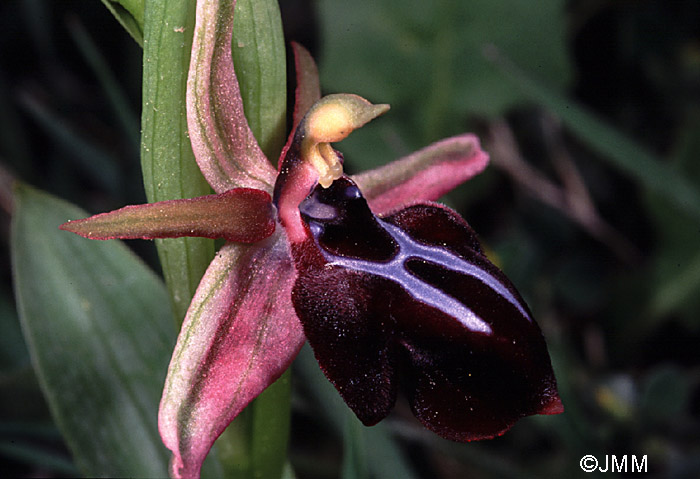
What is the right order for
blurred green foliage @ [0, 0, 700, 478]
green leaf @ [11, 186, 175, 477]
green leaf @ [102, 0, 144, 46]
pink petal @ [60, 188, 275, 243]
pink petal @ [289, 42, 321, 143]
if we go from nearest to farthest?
1. pink petal @ [60, 188, 275, 243]
2. green leaf @ [102, 0, 144, 46]
3. pink petal @ [289, 42, 321, 143]
4. green leaf @ [11, 186, 175, 477]
5. blurred green foliage @ [0, 0, 700, 478]

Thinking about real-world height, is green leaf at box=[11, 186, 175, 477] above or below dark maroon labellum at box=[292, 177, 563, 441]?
below

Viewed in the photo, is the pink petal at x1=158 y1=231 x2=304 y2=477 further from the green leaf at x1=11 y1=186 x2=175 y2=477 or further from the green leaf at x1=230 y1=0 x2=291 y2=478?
the green leaf at x1=11 y1=186 x2=175 y2=477

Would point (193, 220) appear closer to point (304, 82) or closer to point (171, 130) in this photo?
point (171, 130)

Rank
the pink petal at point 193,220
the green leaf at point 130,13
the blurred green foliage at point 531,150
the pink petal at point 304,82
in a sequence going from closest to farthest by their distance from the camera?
1. the pink petal at point 193,220
2. the green leaf at point 130,13
3. the pink petal at point 304,82
4. the blurred green foliage at point 531,150

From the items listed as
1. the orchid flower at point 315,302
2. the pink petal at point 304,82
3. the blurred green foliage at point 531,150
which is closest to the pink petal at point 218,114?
the orchid flower at point 315,302

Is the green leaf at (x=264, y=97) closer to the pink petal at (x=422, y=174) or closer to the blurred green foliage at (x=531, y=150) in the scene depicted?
the pink petal at (x=422, y=174)

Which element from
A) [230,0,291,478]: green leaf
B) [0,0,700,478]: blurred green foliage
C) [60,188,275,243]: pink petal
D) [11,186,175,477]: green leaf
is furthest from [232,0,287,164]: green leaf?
[0,0,700,478]: blurred green foliage
